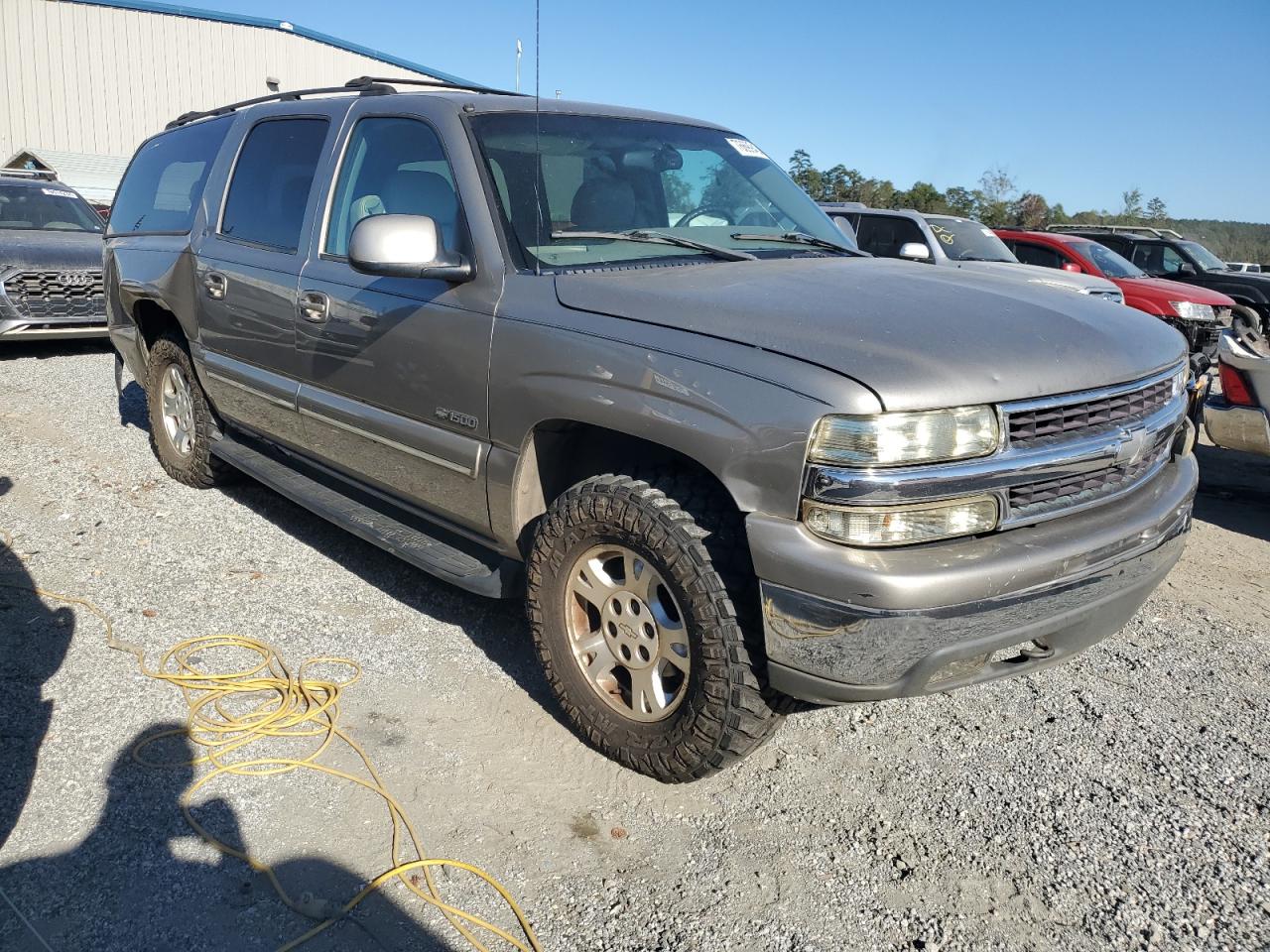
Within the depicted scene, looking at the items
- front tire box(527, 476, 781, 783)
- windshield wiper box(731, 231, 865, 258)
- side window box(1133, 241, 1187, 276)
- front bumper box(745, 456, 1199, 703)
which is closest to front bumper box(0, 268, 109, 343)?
windshield wiper box(731, 231, 865, 258)

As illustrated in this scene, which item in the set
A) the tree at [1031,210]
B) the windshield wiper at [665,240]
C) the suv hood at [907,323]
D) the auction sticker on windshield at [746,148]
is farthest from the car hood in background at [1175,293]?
the tree at [1031,210]

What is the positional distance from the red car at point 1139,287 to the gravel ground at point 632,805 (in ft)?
22.1

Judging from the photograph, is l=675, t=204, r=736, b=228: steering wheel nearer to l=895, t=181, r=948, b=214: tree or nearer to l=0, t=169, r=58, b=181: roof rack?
l=0, t=169, r=58, b=181: roof rack

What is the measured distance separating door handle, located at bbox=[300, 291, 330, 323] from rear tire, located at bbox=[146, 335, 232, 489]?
155 centimetres

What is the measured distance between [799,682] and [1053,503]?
0.82 m

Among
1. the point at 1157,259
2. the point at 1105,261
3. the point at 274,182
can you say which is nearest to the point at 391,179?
the point at 274,182

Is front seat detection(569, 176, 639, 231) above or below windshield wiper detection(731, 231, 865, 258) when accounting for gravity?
above

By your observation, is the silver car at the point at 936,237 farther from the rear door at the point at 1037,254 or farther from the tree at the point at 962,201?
the tree at the point at 962,201

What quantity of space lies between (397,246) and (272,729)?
5.24 ft

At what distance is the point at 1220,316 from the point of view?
1107 cm

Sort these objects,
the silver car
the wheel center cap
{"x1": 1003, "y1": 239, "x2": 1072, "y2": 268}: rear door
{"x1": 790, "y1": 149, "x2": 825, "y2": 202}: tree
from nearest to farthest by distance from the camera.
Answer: the wheel center cap < the silver car < {"x1": 1003, "y1": 239, "x2": 1072, "y2": 268}: rear door < {"x1": 790, "y1": 149, "x2": 825, "y2": 202}: tree

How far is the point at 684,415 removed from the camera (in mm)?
2545

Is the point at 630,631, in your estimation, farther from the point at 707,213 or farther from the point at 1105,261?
the point at 1105,261

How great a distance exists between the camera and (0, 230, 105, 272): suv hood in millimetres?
9516
